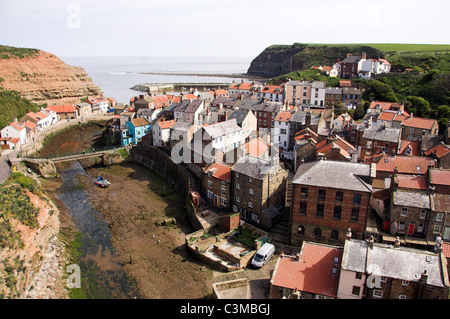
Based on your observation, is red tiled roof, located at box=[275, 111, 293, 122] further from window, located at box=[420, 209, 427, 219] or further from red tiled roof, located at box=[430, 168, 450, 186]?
window, located at box=[420, 209, 427, 219]

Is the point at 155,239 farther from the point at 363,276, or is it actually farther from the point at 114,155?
the point at 114,155

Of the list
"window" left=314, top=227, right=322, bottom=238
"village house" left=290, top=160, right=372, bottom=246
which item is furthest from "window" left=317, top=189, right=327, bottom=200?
"window" left=314, top=227, right=322, bottom=238

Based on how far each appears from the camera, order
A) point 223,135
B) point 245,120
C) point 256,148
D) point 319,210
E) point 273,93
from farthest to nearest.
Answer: point 273,93
point 245,120
point 223,135
point 256,148
point 319,210

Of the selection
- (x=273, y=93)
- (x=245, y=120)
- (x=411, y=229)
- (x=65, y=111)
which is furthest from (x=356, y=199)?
(x=65, y=111)

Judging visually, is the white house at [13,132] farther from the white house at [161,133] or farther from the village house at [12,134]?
the white house at [161,133]

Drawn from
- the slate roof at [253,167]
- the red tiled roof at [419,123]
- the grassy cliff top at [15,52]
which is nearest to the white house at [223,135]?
the slate roof at [253,167]

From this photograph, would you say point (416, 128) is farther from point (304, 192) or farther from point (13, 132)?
point (13, 132)

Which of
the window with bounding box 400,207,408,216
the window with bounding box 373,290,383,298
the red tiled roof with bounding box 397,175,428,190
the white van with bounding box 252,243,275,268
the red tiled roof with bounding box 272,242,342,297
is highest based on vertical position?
the red tiled roof with bounding box 397,175,428,190
